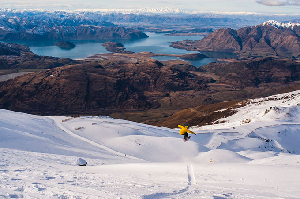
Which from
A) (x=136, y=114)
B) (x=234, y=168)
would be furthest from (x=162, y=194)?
(x=136, y=114)

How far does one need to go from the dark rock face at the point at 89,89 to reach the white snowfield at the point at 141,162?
66.7 meters

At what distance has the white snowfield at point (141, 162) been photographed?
44.5ft

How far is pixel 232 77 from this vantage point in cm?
15575

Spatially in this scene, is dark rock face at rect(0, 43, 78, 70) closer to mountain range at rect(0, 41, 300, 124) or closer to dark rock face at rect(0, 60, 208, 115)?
mountain range at rect(0, 41, 300, 124)

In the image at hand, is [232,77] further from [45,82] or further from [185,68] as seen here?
[45,82]

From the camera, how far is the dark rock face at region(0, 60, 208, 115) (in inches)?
4119

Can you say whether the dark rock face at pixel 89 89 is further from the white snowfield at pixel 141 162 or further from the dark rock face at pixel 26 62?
the white snowfield at pixel 141 162

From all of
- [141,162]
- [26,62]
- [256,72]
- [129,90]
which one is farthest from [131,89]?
[26,62]

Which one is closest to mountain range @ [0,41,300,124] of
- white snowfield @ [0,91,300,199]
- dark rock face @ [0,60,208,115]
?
dark rock face @ [0,60,208,115]

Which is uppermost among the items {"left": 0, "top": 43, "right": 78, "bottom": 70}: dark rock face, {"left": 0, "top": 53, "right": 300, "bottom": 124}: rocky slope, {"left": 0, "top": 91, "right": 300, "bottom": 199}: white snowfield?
{"left": 0, "top": 91, "right": 300, "bottom": 199}: white snowfield

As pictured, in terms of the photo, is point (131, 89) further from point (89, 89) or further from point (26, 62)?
point (26, 62)

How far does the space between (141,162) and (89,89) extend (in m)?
97.5

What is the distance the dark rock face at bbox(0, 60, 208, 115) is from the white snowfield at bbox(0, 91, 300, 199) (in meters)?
66.7

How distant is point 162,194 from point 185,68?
174982mm
